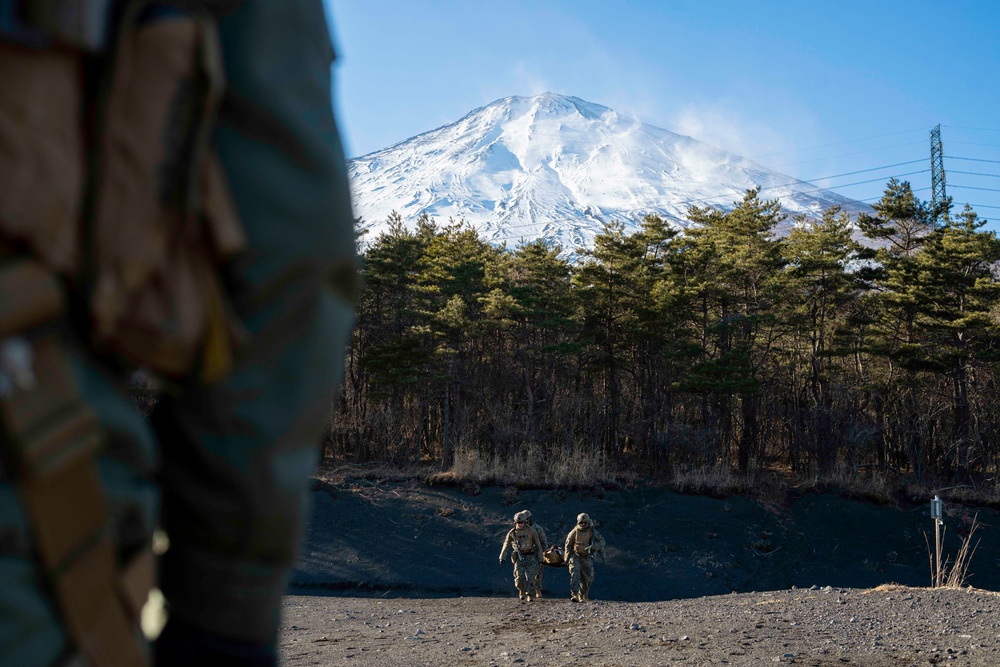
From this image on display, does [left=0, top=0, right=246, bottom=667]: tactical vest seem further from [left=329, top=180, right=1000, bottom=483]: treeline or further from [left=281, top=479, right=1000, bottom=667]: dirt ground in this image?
[left=329, top=180, right=1000, bottom=483]: treeline

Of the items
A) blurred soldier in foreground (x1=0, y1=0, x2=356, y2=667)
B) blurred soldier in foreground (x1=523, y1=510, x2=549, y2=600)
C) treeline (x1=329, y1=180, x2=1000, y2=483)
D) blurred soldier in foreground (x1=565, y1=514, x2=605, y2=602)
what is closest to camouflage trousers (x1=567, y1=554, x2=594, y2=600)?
blurred soldier in foreground (x1=565, y1=514, x2=605, y2=602)

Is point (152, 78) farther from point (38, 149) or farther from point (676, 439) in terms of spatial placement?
point (676, 439)

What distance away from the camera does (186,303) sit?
701 millimetres

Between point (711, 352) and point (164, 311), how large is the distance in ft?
101

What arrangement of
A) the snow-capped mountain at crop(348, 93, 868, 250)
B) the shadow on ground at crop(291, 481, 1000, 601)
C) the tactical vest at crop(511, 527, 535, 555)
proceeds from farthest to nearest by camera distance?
the snow-capped mountain at crop(348, 93, 868, 250)
the shadow on ground at crop(291, 481, 1000, 601)
the tactical vest at crop(511, 527, 535, 555)

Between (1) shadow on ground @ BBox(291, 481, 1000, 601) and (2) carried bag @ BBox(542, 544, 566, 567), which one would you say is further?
(1) shadow on ground @ BBox(291, 481, 1000, 601)

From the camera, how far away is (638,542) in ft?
75.3

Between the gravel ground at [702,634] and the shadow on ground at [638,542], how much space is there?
12.3 metres

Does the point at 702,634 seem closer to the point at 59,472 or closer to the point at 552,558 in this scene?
the point at 59,472

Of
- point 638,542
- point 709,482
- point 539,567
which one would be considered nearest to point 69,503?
point 539,567

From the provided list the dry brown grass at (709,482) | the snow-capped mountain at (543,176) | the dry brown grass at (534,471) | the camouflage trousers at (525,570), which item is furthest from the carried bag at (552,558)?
the snow-capped mountain at (543,176)

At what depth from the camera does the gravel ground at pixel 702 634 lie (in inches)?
234

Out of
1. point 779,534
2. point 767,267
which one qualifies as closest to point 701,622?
point 779,534

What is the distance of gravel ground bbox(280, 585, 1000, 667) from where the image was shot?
595cm
